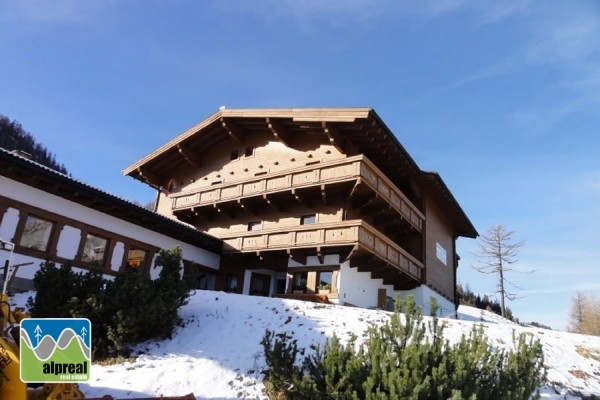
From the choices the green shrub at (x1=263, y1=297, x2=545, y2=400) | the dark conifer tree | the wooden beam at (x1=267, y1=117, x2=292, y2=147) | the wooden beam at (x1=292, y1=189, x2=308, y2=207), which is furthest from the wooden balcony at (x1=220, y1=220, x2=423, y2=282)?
the dark conifer tree

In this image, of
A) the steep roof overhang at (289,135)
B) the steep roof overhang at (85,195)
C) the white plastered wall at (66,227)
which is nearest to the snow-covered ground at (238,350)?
the white plastered wall at (66,227)

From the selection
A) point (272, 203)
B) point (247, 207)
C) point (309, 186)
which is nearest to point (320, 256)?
point (309, 186)

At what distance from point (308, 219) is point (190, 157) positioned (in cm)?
1038

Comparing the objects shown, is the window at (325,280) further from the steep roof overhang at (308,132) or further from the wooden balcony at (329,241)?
the steep roof overhang at (308,132)

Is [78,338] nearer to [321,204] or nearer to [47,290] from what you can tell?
[47,290]

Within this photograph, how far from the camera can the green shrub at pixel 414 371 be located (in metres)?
8.11

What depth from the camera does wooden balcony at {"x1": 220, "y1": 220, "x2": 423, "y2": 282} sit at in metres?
21.1

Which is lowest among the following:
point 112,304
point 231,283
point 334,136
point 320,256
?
point 112,304

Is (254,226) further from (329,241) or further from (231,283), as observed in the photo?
(329,241)

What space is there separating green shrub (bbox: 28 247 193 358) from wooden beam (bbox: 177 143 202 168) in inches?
705

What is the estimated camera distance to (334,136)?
78.1 ft

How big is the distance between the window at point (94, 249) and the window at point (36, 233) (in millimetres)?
1625

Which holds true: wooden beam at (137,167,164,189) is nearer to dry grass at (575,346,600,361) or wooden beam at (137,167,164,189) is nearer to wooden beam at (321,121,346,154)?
wooden beam at (321,121,346,154)

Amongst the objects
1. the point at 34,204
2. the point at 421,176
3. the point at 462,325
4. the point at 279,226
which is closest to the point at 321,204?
the point at 279,226
